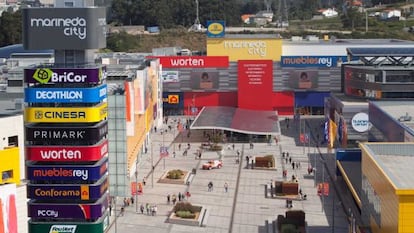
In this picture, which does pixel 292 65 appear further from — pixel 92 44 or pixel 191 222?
pixel 92 44

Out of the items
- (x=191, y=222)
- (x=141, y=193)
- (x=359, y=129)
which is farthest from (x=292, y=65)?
(x=191, y=222)

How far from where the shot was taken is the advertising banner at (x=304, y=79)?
98000mm

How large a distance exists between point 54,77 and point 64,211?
7.10m

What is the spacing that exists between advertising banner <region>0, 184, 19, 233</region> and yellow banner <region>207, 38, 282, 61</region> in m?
59.8

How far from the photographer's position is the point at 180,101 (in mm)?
99812

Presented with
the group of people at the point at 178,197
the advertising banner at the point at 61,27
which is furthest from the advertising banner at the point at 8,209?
the group of people at the point at 178,197

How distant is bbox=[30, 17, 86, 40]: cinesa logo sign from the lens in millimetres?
43000

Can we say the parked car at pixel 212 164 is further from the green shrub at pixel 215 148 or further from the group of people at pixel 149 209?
the group of people at pixel 149 209

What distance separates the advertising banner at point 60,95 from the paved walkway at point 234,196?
32.9 ft

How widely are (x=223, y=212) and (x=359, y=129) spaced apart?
22505 millimetres

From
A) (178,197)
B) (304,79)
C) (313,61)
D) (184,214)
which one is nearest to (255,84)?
(304,79)

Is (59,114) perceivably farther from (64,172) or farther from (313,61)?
(313,61)

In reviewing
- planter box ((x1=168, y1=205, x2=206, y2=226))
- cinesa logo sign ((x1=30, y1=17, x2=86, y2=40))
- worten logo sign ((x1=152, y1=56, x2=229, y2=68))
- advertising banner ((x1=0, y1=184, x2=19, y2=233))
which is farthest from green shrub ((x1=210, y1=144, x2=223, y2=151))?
advertising banner ((x1=0, y1=184, x2=19, y2=233))

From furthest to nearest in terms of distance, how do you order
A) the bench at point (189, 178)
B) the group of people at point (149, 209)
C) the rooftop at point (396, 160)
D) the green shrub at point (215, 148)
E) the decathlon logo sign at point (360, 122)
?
the green shrub at point (215, 148)
the decathlon logo sign at point (360, 122)
the bench at point (189, 178)
the group of people at point (149, 209)
the rooftop at point (396, 160)
